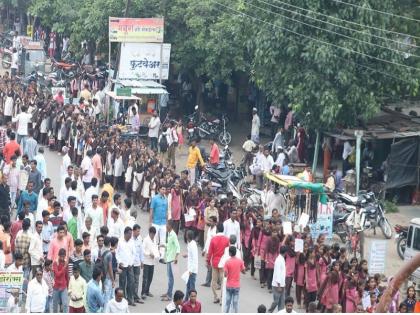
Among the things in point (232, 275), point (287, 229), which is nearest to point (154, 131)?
point (287, 229)

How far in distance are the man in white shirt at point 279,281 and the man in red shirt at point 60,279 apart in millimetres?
3236

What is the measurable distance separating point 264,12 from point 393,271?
27.4 ft

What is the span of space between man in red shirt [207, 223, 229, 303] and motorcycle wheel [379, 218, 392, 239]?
603 cm

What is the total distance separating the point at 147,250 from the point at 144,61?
1434 cm

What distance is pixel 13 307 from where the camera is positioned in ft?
53.0

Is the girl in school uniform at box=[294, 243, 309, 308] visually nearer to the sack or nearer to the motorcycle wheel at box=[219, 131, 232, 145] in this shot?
the sack

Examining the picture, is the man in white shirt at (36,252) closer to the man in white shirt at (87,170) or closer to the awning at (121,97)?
the man in white shirt at (87,170)

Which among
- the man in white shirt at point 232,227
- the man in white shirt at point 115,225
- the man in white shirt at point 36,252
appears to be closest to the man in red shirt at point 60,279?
the man in white shirt at point 36,252

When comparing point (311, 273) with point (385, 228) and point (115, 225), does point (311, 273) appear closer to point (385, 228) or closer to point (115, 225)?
point (115, 225)

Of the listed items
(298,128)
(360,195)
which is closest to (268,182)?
(360,195)

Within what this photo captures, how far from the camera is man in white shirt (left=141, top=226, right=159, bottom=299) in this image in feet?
60.4

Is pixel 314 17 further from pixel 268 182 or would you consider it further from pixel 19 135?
pixel 19 135

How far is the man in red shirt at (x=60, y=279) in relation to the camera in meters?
17.0

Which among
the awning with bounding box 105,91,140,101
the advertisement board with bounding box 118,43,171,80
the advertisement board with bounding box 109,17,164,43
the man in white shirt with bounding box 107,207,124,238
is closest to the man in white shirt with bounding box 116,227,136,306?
the man in white shirt with bounding box 107,207,124,238
